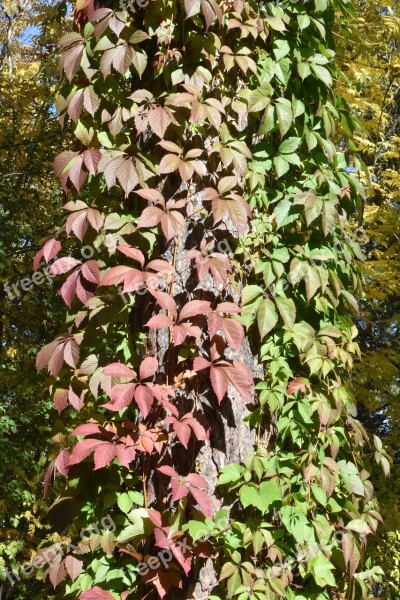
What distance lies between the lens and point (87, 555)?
1778 mm

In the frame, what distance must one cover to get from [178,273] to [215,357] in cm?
31

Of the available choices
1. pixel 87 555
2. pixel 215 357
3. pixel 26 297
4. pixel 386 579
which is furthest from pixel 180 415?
pixel 386 579

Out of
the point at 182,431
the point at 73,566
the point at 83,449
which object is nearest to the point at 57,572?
the point at 73,566

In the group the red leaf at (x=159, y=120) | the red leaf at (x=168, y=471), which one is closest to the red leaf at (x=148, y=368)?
the red leaf at (x=168, y=471)

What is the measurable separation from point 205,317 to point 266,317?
0.66ft

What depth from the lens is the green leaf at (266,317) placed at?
1.83 meters

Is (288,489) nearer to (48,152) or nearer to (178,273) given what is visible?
(178,273)

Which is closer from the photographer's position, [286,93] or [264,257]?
[264,257]

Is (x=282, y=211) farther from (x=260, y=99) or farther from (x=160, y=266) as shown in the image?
(x=160, y=266)

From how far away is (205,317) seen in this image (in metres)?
1.80

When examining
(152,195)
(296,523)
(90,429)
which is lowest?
(296,523)

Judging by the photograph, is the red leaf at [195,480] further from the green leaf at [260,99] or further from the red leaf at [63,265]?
the green leaf at [260,99]

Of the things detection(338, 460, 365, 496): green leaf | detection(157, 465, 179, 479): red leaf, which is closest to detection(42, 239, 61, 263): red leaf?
detection(157, 465, 179, 479): red leaf

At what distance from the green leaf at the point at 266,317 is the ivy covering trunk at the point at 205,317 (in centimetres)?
1
